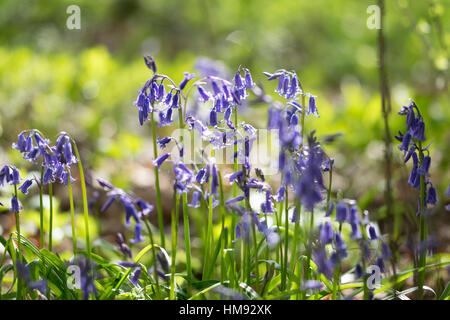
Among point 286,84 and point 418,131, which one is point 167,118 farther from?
point 418,131

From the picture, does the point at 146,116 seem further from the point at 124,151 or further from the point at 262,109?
the point at 262,109

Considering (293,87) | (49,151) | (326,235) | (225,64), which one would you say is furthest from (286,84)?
(225,64)

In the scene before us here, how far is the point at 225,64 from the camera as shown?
316 inches

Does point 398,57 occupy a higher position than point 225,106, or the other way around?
point 398,57

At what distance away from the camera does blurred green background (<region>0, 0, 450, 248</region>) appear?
495cm

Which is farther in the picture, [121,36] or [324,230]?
[121,36]

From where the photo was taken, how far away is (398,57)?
371 inches

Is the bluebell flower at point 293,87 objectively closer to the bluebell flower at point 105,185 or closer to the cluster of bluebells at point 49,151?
the bluebell flower at point 105,185

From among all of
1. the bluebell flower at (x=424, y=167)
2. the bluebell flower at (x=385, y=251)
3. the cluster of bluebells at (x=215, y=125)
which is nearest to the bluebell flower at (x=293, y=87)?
the cluster of bluebells at (x=215, y=125)

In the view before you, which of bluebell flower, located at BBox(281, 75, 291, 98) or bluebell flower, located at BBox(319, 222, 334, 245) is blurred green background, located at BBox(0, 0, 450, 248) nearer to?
bluebell flower, located at BBox(281, 75, 291, 98)

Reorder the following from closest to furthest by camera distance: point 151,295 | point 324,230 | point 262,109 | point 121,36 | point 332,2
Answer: point 324,230 → point 151,295 → point 262,109 → point 332,2 → point 121,36

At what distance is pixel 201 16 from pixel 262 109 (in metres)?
3.35

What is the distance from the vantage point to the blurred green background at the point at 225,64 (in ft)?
16.2
